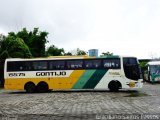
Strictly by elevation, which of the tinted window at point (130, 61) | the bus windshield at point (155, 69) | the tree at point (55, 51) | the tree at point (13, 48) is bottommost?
the bus windshield at point (155, 69)

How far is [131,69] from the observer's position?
31344mm

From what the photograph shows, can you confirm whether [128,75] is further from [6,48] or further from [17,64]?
[6,48]

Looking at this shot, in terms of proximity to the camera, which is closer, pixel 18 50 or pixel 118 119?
pixel 118 119

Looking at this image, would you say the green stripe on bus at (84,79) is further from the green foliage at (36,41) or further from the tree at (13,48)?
the green foliage at (36,41)

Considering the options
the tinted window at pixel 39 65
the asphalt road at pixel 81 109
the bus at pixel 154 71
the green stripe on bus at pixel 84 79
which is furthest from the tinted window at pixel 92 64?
the bus at pixel 154 71

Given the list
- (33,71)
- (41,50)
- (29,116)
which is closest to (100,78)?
(33,71)

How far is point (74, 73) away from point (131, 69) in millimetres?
4525

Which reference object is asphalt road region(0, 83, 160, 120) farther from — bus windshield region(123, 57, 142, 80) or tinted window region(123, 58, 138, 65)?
tinted window region(123, 58, 138, 65)

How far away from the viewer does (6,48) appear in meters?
51.8

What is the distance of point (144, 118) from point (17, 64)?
71.7 ft

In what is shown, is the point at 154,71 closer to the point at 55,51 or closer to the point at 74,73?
the point at 74,73

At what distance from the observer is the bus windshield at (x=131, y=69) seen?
31248 mm

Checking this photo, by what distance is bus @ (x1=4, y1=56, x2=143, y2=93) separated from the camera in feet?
103

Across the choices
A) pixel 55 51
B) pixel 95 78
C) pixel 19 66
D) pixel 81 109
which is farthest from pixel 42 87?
pixel 55 51
